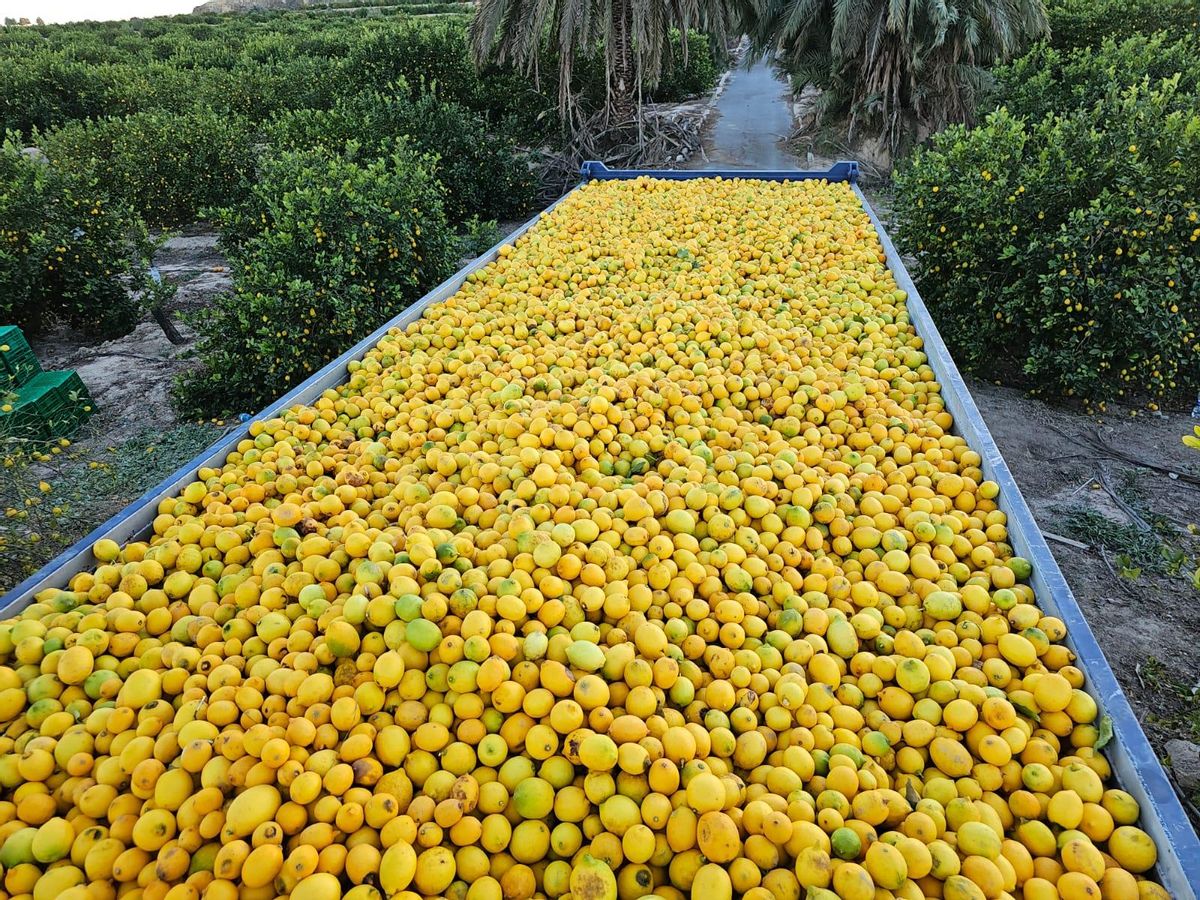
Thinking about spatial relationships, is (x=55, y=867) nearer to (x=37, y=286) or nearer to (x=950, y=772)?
(x=950, y=772)

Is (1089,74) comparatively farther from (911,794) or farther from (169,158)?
(169,158)

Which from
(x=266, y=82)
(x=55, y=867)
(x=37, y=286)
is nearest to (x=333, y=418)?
(x=55, y=867)

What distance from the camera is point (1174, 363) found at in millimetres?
5746

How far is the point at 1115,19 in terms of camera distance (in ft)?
45.0

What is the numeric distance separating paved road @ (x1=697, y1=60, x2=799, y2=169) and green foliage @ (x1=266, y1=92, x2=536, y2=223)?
5572mm

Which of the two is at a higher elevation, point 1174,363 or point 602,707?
point 602,707

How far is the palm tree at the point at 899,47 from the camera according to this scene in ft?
40.9

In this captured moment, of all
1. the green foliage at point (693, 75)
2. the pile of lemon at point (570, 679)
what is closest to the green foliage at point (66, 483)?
the pile of lemon at point (570, 679)

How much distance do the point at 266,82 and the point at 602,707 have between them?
19763 millimetres

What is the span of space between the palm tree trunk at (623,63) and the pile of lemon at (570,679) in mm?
12300

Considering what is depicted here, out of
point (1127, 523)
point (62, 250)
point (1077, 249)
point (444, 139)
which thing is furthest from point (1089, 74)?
point (62, 250)

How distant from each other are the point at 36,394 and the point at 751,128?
747 inches

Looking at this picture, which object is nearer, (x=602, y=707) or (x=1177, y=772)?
(x=602, y=707)

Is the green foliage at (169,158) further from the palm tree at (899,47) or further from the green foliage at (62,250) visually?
the palm tree at (899,47)
